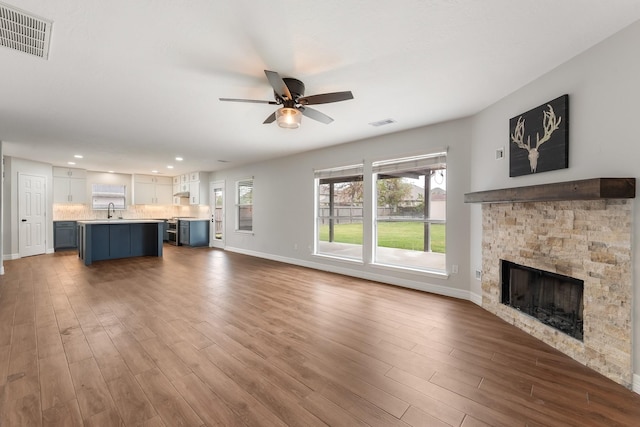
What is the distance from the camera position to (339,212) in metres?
5.64

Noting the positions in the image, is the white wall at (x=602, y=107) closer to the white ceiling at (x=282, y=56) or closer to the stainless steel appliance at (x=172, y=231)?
the white ceiling at (x=282, y=56)

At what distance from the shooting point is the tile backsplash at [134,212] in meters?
8.57

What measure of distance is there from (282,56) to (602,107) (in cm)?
266

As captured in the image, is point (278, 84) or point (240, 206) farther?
point (240, 206)

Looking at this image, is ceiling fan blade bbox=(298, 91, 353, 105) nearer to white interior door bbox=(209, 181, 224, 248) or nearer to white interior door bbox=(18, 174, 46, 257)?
white interior door bbox=(209, 181, 224, 248)

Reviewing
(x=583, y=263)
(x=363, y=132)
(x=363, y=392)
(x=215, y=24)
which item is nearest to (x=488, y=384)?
(x=363, y=392)

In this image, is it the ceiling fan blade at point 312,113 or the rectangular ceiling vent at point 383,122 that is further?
the rectangular ceiling vent at point 383,122

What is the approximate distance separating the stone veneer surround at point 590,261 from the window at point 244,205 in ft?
20.6

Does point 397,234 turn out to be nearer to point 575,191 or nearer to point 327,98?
point 575,191

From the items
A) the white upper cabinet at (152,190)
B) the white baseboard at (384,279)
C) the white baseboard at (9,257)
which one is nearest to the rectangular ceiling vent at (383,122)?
the white baseboard at (384,279)

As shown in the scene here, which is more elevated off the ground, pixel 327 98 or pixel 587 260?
pixel 327 98

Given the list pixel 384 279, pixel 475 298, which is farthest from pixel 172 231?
pixel 475 298

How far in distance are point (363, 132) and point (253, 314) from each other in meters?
3.27

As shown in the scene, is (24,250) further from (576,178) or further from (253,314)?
(576,178)
